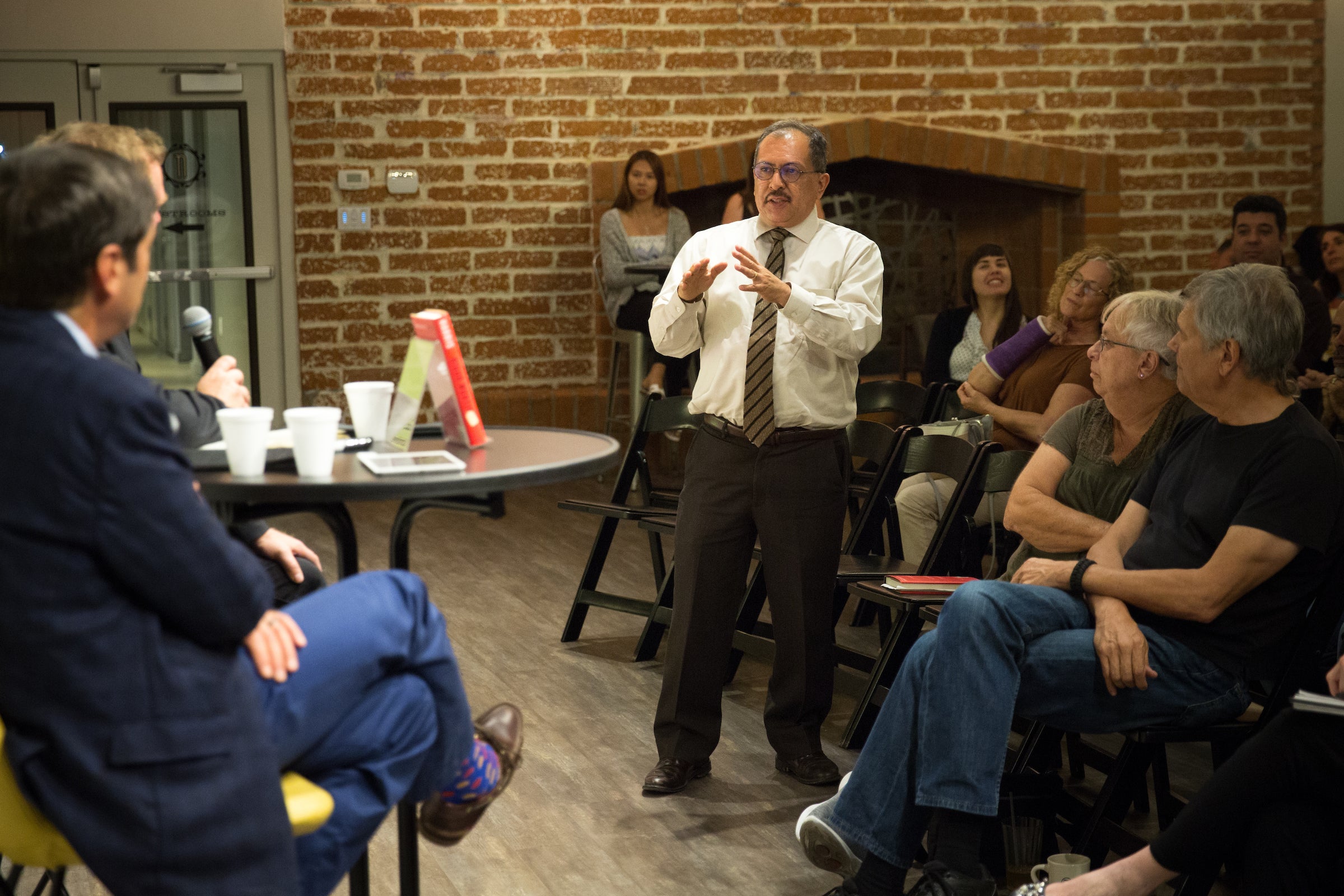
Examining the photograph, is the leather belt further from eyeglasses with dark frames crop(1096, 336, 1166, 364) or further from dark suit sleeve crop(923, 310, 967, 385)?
Answer: dark suit sleeve crop(923, 310, 967, 385)

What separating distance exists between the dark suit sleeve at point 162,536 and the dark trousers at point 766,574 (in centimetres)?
159

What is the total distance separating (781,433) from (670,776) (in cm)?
78

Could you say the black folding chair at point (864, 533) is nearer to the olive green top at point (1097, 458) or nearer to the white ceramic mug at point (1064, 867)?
the olive green top at point (1097, 458)

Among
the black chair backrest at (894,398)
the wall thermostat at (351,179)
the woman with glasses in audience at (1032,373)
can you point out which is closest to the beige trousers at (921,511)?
the woman with glasses in audience at (1032,373)

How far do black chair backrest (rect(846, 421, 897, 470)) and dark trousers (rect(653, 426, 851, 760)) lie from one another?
1.78 feet

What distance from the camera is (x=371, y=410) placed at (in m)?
2.11

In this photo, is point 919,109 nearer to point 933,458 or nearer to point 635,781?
point 933,458

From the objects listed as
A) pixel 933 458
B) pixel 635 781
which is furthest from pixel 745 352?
pixel 635 781

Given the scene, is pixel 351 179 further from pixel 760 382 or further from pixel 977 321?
pixel 760 382

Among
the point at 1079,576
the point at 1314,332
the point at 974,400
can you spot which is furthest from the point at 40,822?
the point at 1314,332

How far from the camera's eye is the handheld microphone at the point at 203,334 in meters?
2.11

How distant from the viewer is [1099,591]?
2363mm

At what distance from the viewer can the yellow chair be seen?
4.99ft

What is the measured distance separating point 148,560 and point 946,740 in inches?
51.8
